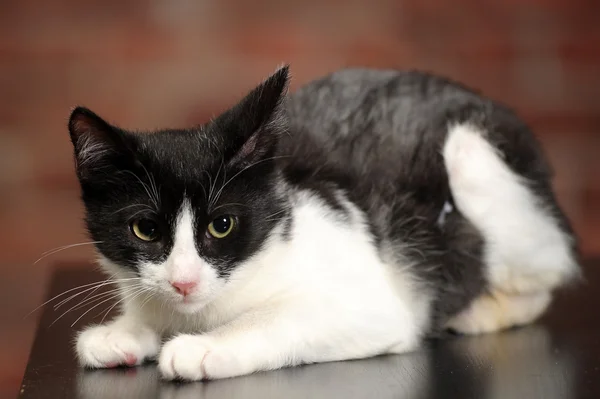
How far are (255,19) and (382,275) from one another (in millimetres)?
1342

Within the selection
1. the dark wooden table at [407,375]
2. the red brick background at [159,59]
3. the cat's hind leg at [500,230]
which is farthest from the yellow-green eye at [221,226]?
the red brick background at [159,59]

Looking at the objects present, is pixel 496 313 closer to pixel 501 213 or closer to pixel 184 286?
pixel 501 213

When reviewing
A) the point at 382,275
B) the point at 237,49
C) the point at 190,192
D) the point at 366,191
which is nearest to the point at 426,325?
the point at 382,275

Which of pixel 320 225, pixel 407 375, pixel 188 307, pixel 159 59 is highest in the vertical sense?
pixel 159 59

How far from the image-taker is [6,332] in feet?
9.01

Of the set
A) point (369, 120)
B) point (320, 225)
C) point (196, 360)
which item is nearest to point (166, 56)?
point (369, 120)

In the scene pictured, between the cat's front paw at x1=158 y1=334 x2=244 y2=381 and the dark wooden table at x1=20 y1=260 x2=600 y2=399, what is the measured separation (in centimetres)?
1

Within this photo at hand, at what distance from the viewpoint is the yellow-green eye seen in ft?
4.52

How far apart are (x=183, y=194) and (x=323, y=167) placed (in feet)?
1.40

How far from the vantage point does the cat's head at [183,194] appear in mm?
1348

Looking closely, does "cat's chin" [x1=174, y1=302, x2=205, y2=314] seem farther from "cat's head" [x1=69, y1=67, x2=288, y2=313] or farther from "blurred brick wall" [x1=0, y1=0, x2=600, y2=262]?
"blurred brick wall" [x1=0, y1=0, x2=600, y2=262]

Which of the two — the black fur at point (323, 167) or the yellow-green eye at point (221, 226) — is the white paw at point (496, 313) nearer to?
the black fur at point (323, 167)

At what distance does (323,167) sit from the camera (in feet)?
5.65

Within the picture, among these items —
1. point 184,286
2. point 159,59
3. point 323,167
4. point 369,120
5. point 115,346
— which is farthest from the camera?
point 159,59
